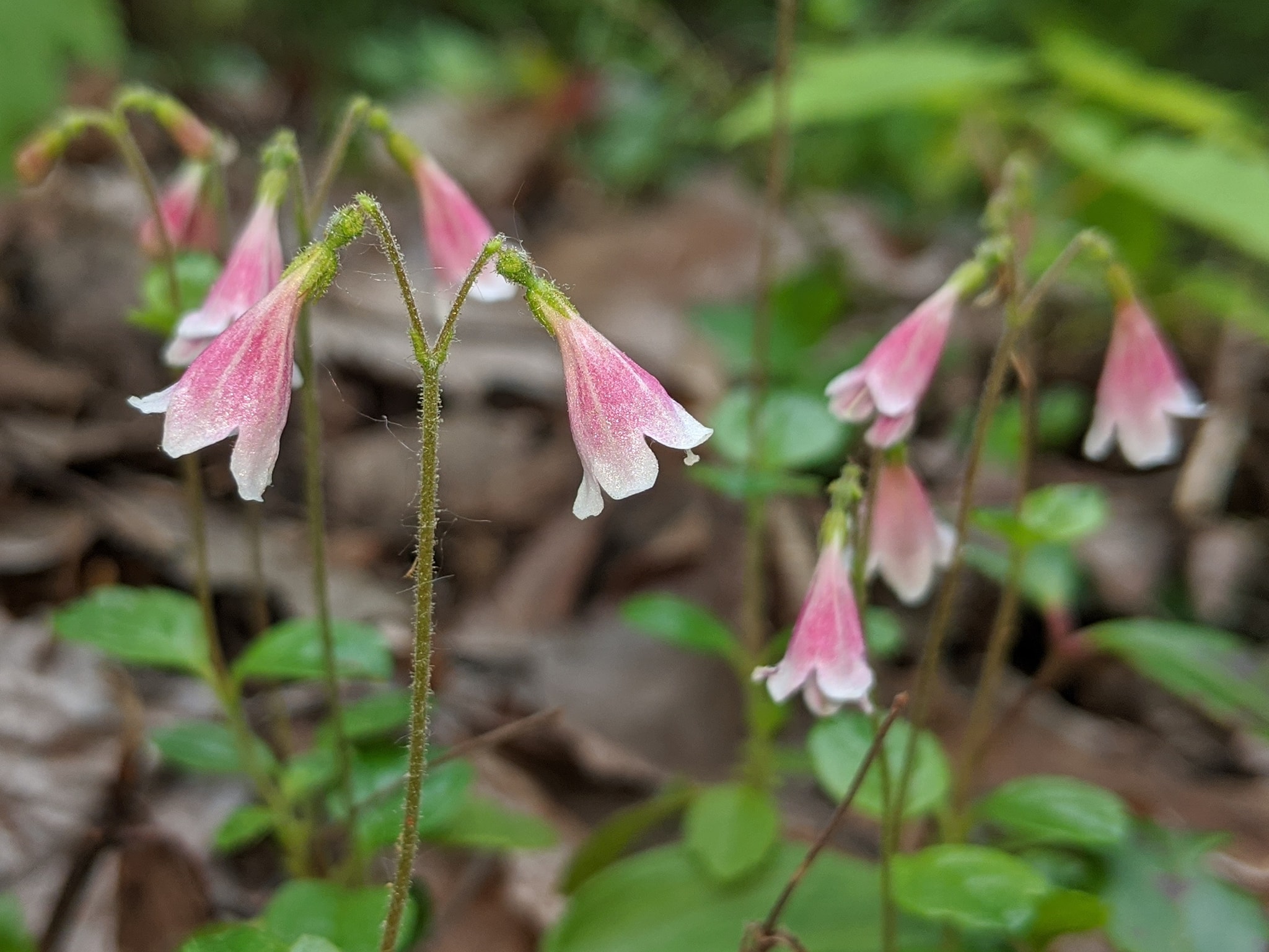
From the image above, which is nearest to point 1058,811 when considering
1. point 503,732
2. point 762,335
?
point 503,732

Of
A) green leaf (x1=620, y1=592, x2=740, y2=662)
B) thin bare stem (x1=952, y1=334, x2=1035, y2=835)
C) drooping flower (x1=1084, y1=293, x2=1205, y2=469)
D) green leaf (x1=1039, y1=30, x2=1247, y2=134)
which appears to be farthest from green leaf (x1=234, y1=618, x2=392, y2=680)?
green leaf (x1=1039, y1=30, x2=1247, y2=134)

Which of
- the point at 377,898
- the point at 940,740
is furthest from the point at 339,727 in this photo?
the point at 940,740

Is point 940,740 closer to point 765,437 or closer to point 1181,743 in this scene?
point 1181,743

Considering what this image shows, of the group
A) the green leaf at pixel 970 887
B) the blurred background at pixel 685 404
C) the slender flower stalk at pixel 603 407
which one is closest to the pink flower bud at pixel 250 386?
the slender flower stalk at pixel 603 407

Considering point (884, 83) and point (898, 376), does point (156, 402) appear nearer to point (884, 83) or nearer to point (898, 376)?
point (898, 376)

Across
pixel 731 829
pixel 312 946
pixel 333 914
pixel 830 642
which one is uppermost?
pixel 830 642
